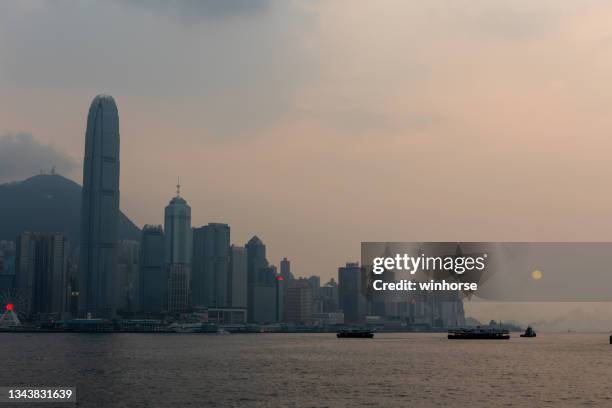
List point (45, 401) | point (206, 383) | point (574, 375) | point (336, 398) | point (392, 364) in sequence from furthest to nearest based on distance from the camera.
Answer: point (392, 364)
point (574, 375)
point (206, 383)
point (336, 398)
point (45, 401)

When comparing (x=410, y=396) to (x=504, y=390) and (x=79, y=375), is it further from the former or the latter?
(x=79, y=375)

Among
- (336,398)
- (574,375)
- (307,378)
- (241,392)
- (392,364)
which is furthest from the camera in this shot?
(392,364)

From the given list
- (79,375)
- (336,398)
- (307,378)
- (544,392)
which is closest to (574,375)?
(544,392)

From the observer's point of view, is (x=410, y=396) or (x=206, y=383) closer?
(x=410, y=396)

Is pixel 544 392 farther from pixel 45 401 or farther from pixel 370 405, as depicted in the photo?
pixel 45 401

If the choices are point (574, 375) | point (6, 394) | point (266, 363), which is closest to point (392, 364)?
point (266, 363)

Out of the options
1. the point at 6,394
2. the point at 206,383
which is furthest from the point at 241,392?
the point at 6,394

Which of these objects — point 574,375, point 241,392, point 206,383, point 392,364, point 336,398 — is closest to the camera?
point 336,398

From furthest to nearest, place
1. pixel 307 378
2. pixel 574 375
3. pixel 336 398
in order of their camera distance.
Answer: pixel 574 375
pixel 307 378
pixel 336 398

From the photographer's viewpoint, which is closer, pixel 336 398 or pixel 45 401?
pixel 45 401
